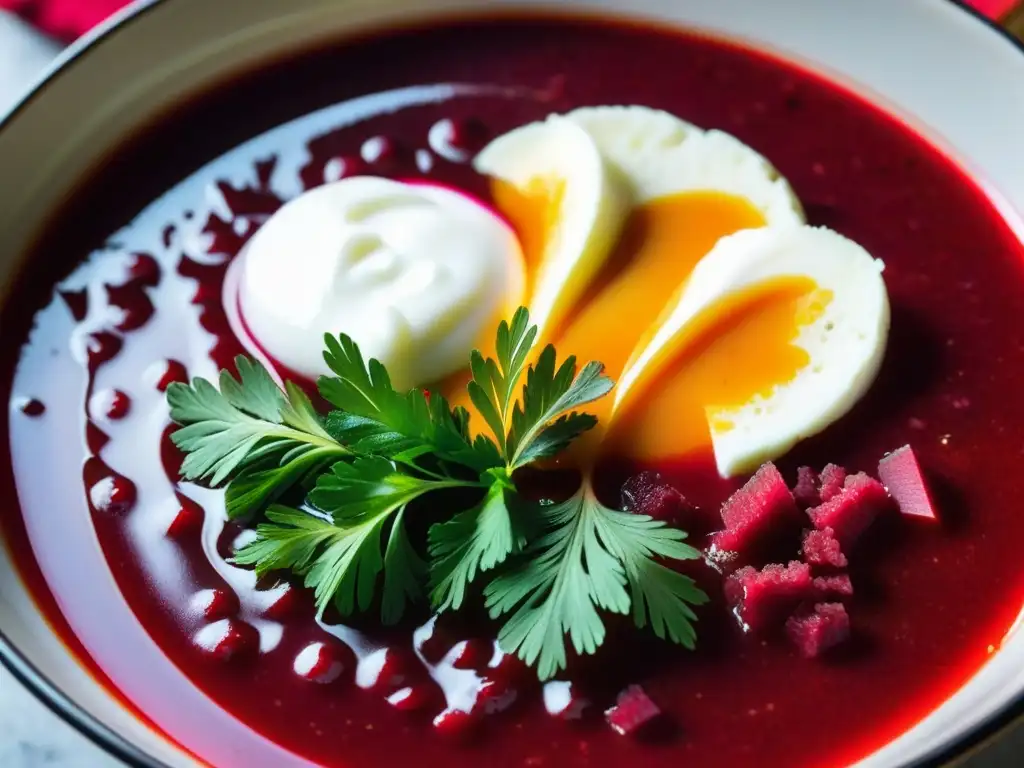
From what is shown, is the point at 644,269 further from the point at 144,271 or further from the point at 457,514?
the point at 144,271

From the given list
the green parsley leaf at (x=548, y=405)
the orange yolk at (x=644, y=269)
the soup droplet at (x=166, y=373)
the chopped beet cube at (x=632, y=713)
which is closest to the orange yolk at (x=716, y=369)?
the orange yolk at (x=644, y=269)

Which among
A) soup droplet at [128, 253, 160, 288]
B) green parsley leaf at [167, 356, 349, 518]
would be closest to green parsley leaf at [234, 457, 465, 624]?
green parsley leaf at [167, 356, 349, 518]

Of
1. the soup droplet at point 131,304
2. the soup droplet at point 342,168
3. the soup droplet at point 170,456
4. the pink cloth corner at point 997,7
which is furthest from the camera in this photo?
the pink cloth corner at point 997,7

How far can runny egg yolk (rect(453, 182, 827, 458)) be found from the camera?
2441 millimetres

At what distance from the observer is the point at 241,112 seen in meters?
3.07

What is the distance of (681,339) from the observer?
2.48m

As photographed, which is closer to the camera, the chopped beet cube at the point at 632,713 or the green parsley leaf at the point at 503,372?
the chopped beet cube at the point at 632,713

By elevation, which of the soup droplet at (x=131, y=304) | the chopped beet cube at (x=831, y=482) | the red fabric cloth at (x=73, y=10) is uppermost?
the red fabric cloth at (x=73, y=10)

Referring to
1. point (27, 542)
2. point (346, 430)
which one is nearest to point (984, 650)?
point (346, 430)

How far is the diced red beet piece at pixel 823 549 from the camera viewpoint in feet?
7.18

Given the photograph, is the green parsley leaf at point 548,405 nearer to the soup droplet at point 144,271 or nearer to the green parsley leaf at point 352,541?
the green parsley leaf at point 352,541

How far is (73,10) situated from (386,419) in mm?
1722

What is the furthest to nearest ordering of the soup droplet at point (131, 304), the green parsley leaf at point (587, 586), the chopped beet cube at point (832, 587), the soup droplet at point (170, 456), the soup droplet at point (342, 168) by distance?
the soup droplet at point (342, 168) → the soup droplet at point (131, 304) → the soup droplet at point (170, 456) → the chopped beet cube at point (832, 587) → the green parsley leaf at point (587, 586)

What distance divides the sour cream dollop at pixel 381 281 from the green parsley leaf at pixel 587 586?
0.58 meters
